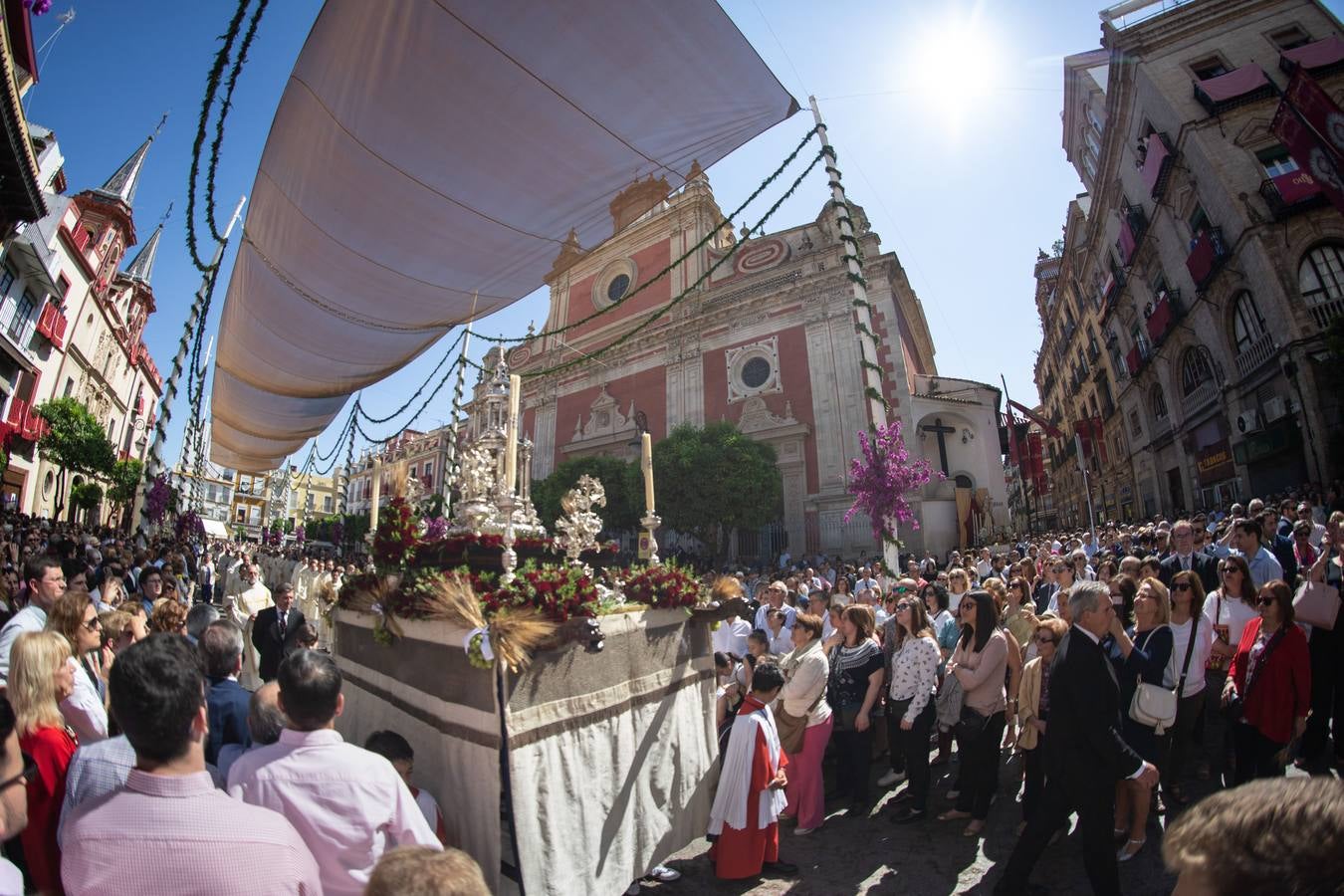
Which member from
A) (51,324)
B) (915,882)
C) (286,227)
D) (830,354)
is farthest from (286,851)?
(51,324)

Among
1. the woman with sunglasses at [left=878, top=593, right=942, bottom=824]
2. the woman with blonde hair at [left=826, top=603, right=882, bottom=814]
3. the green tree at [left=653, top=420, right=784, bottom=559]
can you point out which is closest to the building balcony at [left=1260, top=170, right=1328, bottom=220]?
the green tree at [left=653, top=420, right=784, bottom=559]

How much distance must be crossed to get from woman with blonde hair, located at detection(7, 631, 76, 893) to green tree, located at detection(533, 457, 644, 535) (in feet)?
60.3

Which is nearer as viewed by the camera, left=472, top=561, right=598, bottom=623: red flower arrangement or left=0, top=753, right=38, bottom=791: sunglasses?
left=0, top=753, right=38, bottom=791: sunglasses

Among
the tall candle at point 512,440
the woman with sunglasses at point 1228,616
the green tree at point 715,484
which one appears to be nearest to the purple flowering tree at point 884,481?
the woman with sunglasses at point 1228,616

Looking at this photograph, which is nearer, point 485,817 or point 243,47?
point 485,817

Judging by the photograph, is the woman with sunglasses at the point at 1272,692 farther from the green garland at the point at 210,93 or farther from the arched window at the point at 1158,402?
the arched window at the point at 1158,402

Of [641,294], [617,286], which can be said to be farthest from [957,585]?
[617,286]

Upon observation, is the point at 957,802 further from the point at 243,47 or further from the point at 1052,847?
the point at 243,47

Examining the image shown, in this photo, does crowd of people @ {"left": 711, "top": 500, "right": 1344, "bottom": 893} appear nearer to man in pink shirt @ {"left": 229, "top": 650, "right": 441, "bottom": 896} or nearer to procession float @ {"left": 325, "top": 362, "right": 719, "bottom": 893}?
procession float @ {"left": 325, "top": 362, "right": 719, "bottom": 893}

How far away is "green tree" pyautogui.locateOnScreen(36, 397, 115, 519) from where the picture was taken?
69.8 ft

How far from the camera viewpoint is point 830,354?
22.7 metres

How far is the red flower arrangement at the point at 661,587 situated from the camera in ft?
12.9

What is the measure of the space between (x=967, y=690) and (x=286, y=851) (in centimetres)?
440

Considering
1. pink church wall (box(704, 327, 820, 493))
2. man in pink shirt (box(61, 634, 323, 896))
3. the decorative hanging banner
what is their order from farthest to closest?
pink church wall (box(704, 327, 820, 493)) → the decorative hanging banner → man in pink shirt (box(61, 634, 323, 896))
